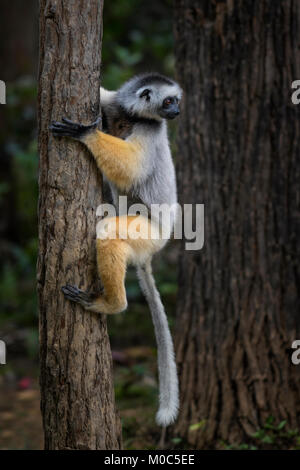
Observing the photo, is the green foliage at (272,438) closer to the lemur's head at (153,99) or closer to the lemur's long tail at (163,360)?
the lemur's long tail at (163,360)

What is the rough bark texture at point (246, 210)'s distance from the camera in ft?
16.7

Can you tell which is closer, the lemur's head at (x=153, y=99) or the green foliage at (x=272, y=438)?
the lemur's head at (x=153, y=99)

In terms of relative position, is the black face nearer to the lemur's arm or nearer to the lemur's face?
the lemur's face

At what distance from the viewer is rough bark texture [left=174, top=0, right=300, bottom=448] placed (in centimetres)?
509

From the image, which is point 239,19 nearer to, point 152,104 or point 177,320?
point 152,104

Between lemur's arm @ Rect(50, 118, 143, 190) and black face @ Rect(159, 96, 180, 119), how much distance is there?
35 cm

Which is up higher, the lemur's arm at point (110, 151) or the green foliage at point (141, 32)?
the green foliage at point (141, 32)

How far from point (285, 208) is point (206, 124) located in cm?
104

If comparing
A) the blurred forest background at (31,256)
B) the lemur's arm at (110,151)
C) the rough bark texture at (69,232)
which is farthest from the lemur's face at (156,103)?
the blurred forest background at (31,256)

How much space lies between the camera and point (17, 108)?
11039mm

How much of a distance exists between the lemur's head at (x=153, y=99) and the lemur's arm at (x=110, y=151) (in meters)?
0.32

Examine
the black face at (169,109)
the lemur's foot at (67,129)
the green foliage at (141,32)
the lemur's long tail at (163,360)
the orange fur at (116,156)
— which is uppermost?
the green foliage at (141,32)

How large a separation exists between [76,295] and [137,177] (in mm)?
1047
